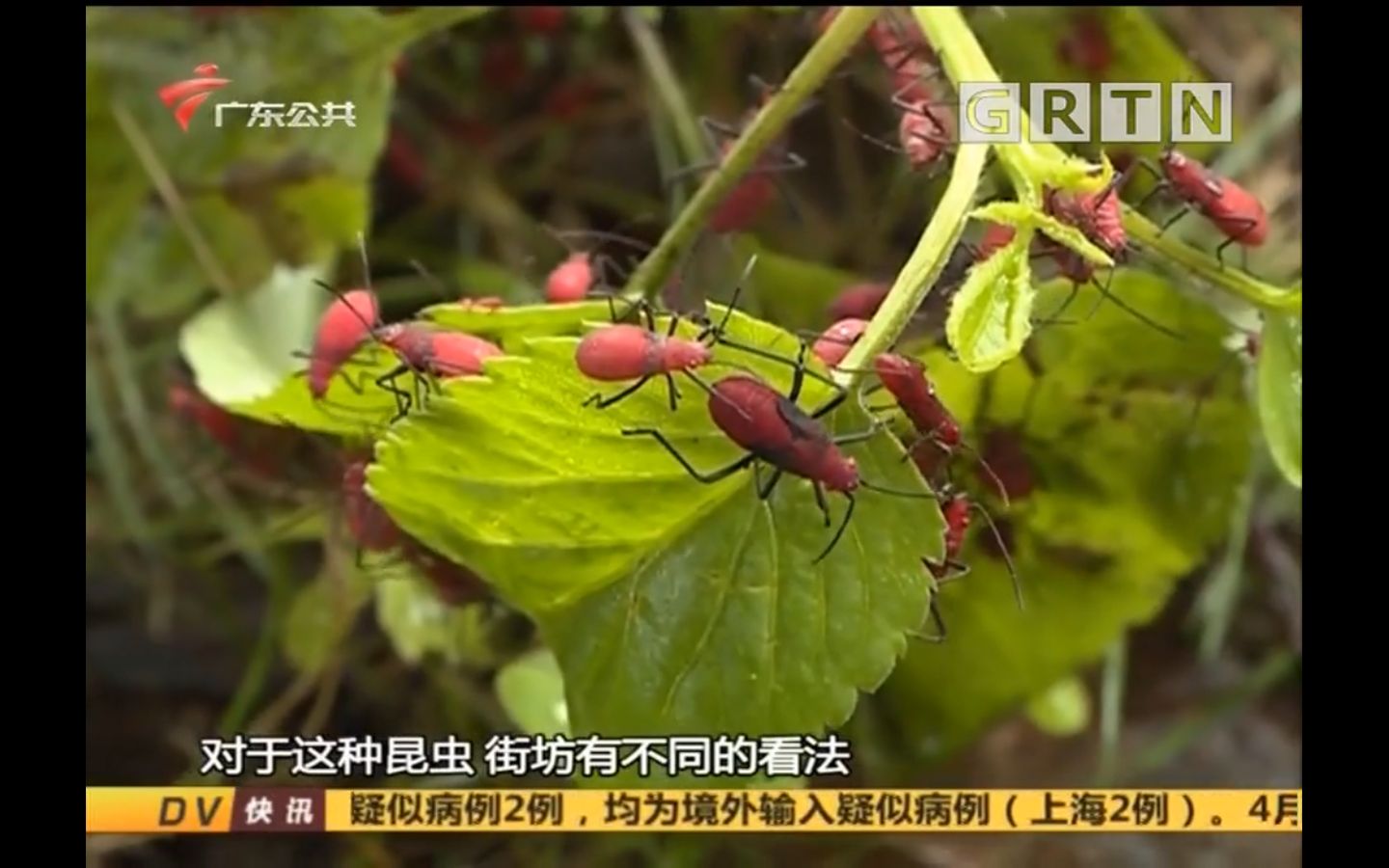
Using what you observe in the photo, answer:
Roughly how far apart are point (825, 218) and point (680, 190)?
0.39 feet

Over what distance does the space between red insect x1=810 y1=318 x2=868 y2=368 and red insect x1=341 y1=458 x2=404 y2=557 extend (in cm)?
23

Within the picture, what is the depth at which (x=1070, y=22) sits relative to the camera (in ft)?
3.26

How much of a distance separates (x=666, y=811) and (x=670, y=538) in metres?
0.22

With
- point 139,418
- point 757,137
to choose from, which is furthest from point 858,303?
point 139,418

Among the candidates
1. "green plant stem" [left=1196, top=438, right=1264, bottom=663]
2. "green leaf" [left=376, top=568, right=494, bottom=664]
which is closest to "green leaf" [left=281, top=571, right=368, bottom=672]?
"green leaf" [left=376, top=568, right=494, bottom=664]

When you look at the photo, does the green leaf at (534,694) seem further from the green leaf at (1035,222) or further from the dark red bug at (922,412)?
the green leaf at (1035,222)

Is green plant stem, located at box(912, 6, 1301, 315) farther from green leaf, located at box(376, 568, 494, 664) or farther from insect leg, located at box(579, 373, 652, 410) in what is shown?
green leaf, located at box(376, 568, 494, 664)

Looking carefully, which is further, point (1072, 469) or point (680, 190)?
point (680, 190)

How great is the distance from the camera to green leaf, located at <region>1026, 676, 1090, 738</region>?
1.08 meters

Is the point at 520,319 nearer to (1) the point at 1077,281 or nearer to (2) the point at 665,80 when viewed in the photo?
(1) the point at 1077,281

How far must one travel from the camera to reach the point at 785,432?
0.67m

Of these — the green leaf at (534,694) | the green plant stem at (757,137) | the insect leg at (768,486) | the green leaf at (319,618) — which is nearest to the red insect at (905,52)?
the green plant stem at (757,137)
